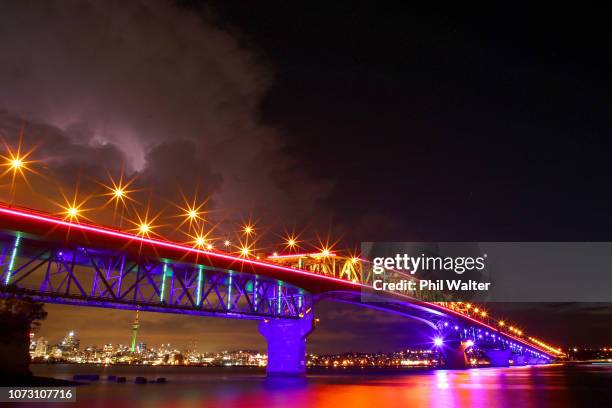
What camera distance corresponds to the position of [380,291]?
265ft

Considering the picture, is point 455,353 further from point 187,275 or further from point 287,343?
point 187,275

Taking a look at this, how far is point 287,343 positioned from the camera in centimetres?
6325

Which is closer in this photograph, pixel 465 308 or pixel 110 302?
pixel 110 302

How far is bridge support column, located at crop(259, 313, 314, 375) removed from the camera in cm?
6244

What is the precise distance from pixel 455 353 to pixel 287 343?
7724 centimetres

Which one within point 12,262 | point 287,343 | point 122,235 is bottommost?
point 287,343

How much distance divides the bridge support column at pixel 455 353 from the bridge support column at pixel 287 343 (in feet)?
235

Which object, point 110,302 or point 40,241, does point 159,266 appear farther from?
point 40,241

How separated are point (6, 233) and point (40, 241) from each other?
2.80 m

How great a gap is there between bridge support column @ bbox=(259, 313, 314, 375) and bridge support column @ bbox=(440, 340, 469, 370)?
235 ft

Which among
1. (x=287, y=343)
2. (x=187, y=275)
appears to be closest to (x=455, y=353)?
(x=287, y=343)

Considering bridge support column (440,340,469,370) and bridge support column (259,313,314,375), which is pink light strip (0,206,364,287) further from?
bridge support column (440,340,469,370)

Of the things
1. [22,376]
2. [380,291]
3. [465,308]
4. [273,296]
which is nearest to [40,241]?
[22,376]

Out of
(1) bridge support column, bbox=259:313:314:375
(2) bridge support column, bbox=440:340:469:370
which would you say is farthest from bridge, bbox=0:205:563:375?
(2) bridge support column, bbox=440:340:469:370
